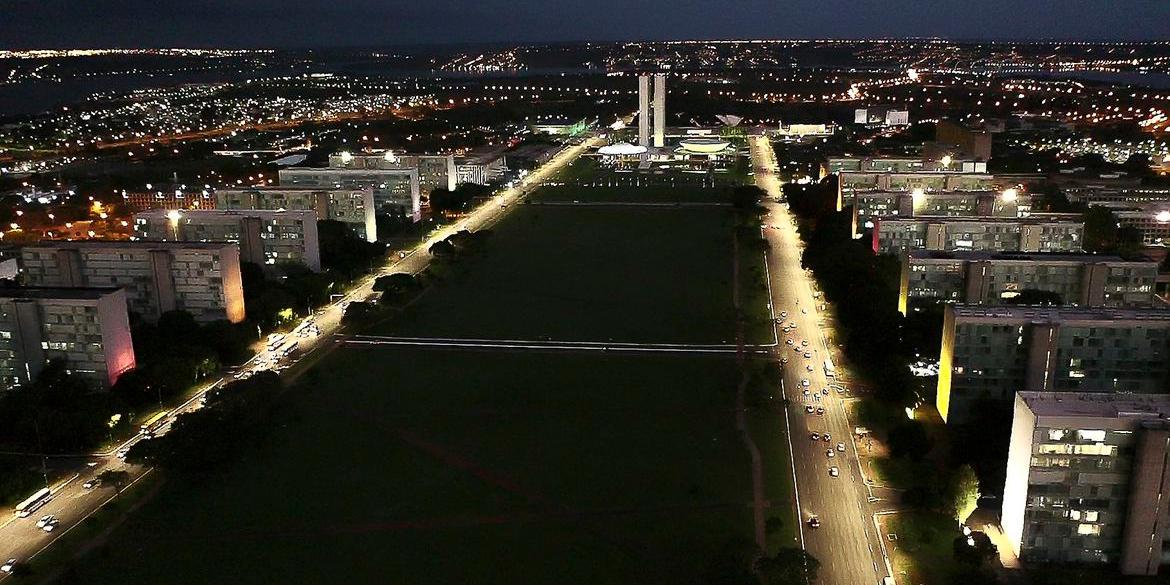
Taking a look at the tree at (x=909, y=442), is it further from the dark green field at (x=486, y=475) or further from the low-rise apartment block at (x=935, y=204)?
the low-rise apartment block at (x=935, y=204)

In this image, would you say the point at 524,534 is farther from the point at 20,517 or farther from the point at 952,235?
the point at 952,235

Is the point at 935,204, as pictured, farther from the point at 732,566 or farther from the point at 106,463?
the point at 106,463

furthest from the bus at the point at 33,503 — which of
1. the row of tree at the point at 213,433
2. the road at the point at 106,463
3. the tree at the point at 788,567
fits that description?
the tree at the point at 788,567

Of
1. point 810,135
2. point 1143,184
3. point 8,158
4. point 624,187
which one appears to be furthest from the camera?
point 810,135

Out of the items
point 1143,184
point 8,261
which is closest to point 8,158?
point 8,261

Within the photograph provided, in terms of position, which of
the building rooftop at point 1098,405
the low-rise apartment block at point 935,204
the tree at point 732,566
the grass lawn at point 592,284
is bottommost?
the tree at point 732,566

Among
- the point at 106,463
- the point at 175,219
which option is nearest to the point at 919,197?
the point at 175,219
